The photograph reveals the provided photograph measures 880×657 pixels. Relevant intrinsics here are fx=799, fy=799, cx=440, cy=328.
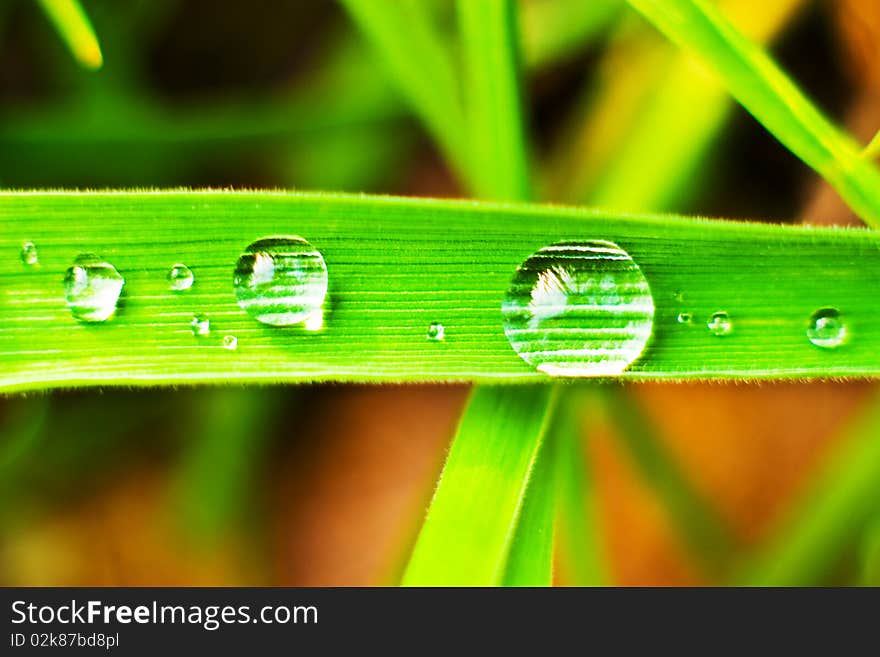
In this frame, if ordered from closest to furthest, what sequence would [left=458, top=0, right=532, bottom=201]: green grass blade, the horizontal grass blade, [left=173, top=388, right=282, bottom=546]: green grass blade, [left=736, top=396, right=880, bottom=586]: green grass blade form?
the horizontal grass blade < [left=458, top=0, right=532, bottom=201]: green grass blade < [left=736, top=396, right=880, bottom=586]: green grass blade < [left=173, top=388, right=282, bottom=546]: green grass blade

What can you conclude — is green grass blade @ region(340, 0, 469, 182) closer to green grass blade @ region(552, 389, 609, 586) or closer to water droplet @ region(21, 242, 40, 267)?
green grass blade @ region(552, 389, 609, 586)

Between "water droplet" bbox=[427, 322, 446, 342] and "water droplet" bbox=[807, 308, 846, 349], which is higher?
"water droplet" bbox=[427, 322, 446, 342]

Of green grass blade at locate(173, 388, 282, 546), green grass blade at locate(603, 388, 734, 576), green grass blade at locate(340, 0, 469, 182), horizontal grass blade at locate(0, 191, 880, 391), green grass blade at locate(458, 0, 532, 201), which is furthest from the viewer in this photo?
green grass blade at locate(173, 388, 282, 546)

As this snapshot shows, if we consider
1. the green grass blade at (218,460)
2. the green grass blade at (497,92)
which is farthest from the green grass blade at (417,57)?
the green grass blade at (218,460)

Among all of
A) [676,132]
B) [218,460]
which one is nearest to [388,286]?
[676,132]

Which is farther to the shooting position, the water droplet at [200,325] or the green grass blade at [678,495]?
the green grass blade at [678,495]

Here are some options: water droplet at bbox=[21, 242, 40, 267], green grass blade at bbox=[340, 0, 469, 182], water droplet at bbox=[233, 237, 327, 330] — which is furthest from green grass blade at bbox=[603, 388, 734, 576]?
water droplet at bbox=[21, 242, 40, 267]

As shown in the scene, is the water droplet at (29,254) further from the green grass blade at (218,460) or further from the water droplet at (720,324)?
the green grass blade at (218,460)
